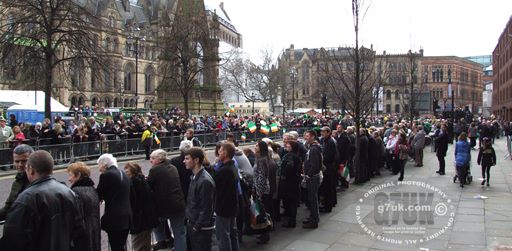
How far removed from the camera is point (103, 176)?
18.4 feet

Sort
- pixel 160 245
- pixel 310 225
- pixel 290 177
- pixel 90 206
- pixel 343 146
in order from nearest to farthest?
pixel 90 206
pixel 160 245
pixel 290 177
pixel 310 225
pixel 343 146

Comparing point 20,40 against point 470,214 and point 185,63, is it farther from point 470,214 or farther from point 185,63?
point 470,214

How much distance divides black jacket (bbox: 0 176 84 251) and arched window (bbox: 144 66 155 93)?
3588 inches

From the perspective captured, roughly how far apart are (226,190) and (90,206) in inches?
73.4

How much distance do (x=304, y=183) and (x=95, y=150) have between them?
39.9ft

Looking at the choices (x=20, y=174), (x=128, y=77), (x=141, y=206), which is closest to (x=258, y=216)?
(x=141, y=206)

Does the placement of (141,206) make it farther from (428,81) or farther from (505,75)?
(428,81)

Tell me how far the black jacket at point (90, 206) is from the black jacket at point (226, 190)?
5.48ft

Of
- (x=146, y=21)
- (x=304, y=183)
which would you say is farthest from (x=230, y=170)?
(x=146, y=21)

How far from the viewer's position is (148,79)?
93.8m

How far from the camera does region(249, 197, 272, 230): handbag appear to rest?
7305mm

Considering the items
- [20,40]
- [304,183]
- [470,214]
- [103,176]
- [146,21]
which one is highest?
[146,21]

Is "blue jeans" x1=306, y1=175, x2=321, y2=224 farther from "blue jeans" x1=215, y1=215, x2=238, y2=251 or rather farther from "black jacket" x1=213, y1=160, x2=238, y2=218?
"black jacket" x1=213, y1=160, x2=238, y2=218

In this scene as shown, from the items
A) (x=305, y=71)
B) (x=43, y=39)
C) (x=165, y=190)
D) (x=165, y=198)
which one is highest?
(x=305, y=71)
